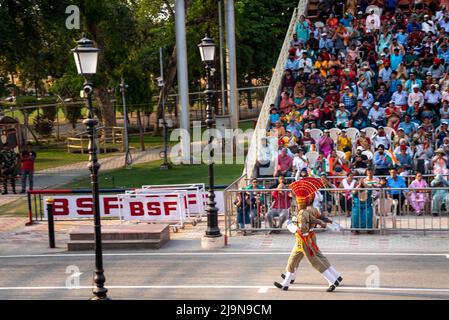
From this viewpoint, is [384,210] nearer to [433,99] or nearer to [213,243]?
[213,243]

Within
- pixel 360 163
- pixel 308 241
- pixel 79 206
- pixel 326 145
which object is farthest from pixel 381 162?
pixel 308 241

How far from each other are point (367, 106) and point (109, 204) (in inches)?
371

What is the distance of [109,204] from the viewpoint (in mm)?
22609

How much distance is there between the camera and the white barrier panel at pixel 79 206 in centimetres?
2259

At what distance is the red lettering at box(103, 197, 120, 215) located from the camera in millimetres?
22531

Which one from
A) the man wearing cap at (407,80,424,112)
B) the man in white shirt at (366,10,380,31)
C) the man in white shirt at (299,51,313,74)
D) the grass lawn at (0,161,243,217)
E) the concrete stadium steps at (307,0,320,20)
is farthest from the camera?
the concrete stadium steps at (307,0,320,20)

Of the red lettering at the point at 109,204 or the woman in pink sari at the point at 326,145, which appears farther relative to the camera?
the woman in pink sari at the point at 326,145

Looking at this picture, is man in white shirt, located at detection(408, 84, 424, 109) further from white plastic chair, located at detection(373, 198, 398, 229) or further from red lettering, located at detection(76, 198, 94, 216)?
red lettering, located at detection(76, 198, 94, 216)

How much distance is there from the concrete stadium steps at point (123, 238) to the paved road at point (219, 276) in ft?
1.82

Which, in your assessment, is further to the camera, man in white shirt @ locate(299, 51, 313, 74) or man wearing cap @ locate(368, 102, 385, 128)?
man in white shirt @ locate(299, 51, 313, 74)

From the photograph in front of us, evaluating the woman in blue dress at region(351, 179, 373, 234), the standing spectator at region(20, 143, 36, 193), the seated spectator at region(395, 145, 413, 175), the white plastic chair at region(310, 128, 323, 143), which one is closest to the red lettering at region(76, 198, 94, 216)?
the standing spectator at region(20, 143, 36, 193)

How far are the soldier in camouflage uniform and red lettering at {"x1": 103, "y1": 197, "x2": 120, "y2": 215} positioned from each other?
26.4 ft

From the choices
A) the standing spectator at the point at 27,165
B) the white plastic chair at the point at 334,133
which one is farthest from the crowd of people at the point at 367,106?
the standing spectator at the point at 27,165

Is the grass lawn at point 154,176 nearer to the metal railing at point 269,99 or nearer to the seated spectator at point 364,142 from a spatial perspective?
the metal railing at point 269,99
